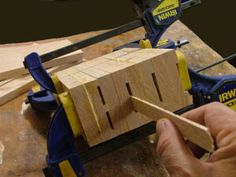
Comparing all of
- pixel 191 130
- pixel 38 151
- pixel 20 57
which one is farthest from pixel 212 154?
pixel 20 57

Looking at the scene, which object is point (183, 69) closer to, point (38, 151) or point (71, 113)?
point (71, 113)

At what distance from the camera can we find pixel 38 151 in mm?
1417

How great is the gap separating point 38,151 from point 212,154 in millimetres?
862

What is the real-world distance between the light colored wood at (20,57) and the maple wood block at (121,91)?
74 centimetres

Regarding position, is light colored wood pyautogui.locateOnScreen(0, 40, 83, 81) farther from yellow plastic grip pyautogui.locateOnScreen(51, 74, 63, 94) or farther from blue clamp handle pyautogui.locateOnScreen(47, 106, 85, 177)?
blue clamp handle pyautogui.locateOnScreen(47, 106, 85, 177)

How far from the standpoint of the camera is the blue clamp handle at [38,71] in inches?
48.9

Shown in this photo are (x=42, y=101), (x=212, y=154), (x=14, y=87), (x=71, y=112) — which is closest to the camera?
(x=212, y=154)

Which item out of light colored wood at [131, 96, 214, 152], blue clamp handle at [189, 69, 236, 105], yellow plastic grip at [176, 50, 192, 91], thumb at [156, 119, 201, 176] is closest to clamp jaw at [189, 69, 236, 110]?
blue clamp handle at [189, 69, 236, 105]

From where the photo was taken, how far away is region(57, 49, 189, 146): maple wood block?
1082mm

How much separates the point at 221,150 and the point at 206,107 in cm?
15

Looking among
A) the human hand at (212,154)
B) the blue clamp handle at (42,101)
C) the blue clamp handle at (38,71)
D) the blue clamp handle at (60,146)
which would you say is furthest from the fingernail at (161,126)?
the blue clamp handle at (42,101)

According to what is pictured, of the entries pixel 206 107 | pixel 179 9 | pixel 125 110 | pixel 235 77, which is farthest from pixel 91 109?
pixel 179 9

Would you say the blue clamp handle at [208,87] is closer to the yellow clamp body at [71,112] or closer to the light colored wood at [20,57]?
the yellow clamp body at [71,112]

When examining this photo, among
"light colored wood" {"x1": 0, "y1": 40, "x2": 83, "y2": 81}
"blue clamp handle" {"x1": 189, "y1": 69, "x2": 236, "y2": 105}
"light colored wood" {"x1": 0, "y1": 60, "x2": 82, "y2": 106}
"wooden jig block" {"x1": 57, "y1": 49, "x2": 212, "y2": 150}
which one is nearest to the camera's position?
"wooden jig block" {"x1": 57, "y1": 49, "x2": 212, "y2": 150}
